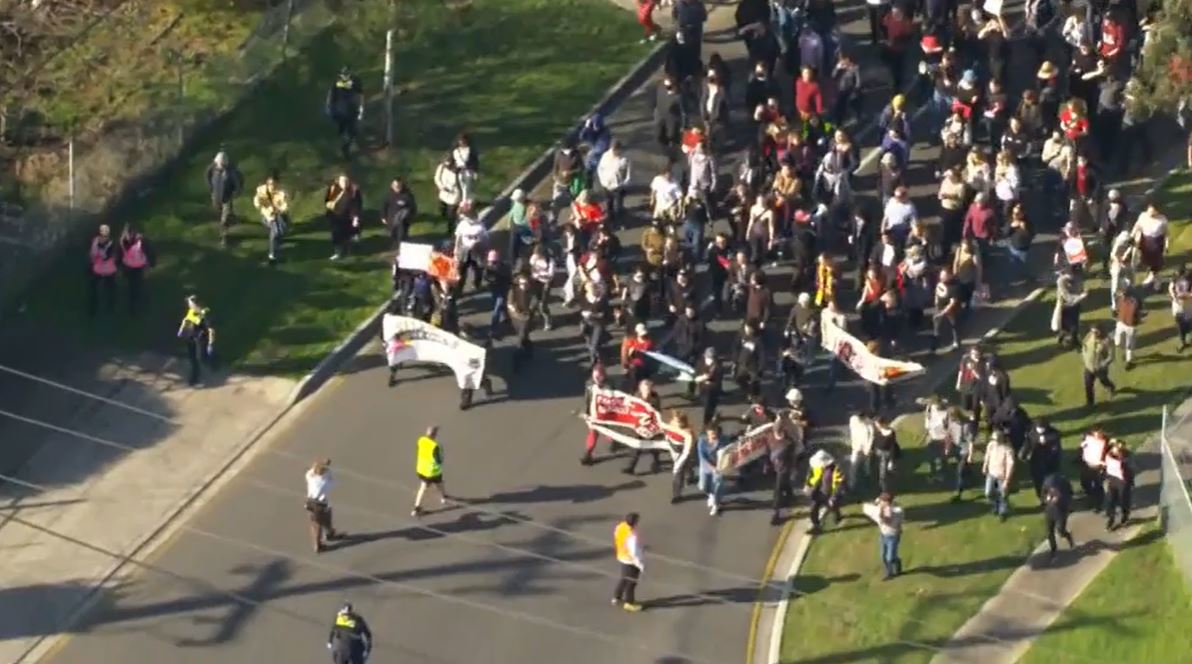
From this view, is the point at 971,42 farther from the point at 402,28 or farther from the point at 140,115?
the point at 140,115

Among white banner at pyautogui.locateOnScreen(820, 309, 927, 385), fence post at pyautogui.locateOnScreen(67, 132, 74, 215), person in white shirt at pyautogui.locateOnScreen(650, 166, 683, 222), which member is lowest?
white banner at pyautogui.locateOnScreen(820, 309, 927, 385)

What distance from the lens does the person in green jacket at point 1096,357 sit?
122 ft

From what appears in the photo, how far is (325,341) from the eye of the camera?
130 ft

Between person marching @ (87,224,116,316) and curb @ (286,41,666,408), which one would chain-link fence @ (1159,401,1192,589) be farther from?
person marching @ (87,224,116,316)

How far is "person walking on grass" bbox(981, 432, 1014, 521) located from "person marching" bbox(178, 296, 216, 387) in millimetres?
10271

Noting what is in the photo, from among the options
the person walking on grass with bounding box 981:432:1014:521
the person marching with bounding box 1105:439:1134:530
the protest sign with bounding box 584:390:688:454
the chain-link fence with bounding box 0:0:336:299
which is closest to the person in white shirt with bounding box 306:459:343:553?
the protest sign with bounding box 584:390:688:454

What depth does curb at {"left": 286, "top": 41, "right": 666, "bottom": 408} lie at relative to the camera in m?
39.0

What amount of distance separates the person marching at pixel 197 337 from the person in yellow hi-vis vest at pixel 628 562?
674 centimetres

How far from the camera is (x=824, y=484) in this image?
3553 centimetres

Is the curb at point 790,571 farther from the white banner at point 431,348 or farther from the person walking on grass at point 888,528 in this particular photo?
the white banner at point 431,348

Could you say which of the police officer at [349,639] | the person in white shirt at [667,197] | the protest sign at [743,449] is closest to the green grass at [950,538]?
the protest sign at [743,449]

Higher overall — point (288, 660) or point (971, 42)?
point (971, 42)

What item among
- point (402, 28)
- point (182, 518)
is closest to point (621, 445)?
point (182, 518)

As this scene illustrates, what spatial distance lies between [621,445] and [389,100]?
315 inches
